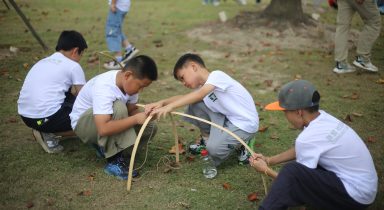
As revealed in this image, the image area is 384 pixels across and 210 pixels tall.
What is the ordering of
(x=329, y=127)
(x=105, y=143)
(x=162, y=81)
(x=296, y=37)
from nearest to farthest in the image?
(x=329, y=127) < (x=105, y=143) < (x=162, y=81) < (x=296, y=37)

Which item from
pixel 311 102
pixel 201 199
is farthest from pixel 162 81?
pixel 311 102

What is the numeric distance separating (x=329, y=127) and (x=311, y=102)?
215 millimetres

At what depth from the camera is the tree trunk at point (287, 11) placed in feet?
28.3

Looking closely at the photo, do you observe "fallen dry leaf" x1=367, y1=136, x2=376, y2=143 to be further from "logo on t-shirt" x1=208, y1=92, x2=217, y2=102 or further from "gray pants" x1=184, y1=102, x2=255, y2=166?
"logo on t-shirt" x1=208, y1=92, x2=217, y2=102

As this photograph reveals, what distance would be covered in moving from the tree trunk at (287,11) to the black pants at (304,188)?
21.7ft

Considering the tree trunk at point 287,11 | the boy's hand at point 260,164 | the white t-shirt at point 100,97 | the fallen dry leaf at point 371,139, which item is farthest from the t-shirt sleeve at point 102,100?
the tree trunk at point 287,11

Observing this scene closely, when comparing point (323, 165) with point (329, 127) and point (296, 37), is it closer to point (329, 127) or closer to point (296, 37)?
point (329, 127)

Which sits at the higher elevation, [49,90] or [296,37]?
[49,90]

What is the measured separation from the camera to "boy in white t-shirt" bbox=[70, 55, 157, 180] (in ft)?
11.2

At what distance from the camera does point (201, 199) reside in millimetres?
3342

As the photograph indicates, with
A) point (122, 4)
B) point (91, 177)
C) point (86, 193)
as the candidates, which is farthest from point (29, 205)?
point (122, 4)

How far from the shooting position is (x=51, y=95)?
13.1 feet

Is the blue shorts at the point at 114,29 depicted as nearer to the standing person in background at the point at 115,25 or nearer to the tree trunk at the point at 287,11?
the standing person in background at the point at 115,25

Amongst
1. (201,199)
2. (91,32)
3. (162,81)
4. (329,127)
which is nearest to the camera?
(329,127)
